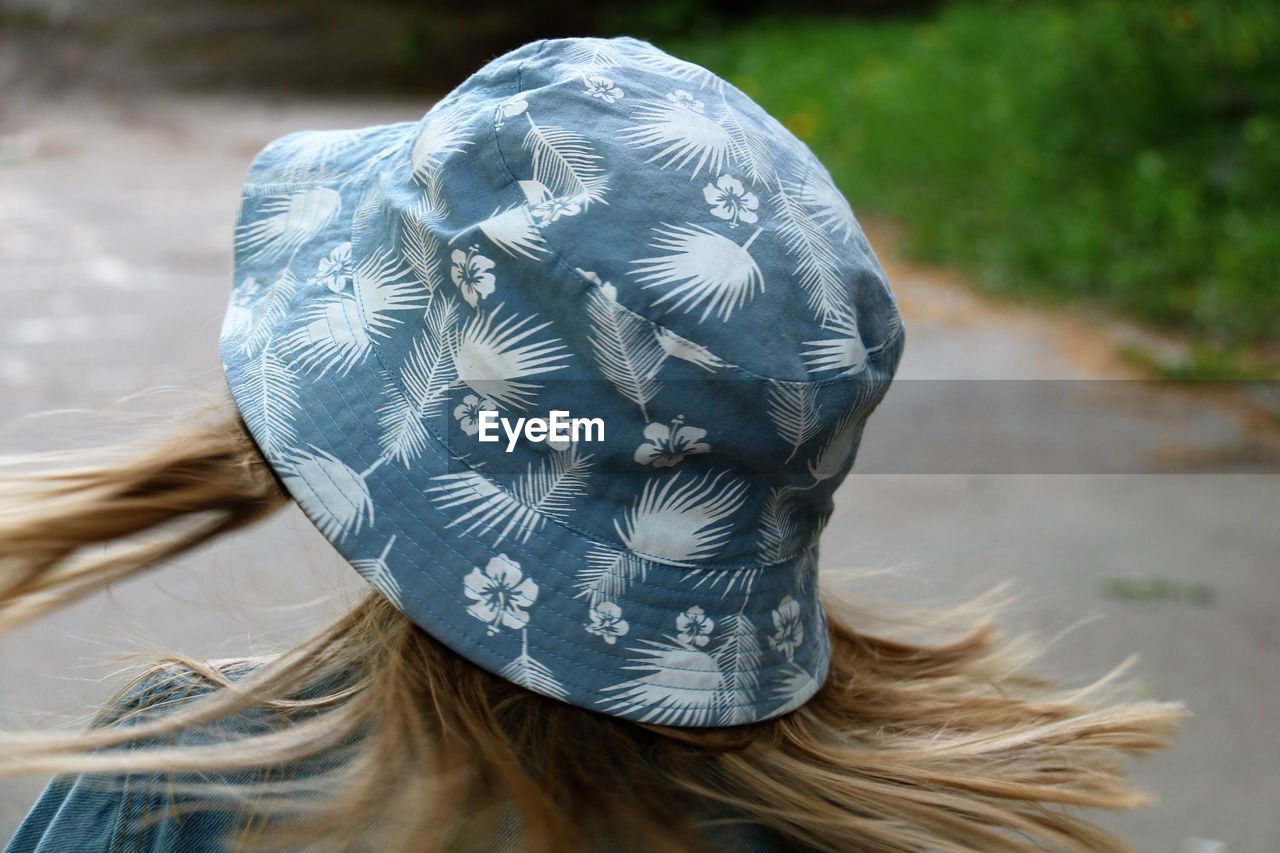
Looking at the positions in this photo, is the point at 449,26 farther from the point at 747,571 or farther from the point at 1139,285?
the point at 747,571

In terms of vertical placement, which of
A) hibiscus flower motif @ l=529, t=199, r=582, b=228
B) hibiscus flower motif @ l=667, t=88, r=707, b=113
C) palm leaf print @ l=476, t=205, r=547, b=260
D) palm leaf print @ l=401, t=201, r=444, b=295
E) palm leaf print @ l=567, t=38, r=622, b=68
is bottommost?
palm leaf print @ l=401, t=201, r=444, b=295

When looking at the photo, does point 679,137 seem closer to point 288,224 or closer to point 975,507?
point 288,224

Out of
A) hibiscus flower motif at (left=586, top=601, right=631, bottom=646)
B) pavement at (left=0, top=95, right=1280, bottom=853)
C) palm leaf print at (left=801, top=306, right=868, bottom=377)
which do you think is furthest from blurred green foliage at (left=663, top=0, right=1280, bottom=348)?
hibiscus flower motif at (left=586, top=601, right=631, bottom=646)

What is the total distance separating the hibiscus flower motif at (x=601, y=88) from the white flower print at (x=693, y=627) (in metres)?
0.39

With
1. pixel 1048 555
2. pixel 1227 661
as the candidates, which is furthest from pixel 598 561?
pixel 1048 555

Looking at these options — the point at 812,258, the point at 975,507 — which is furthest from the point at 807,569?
the point at 975,507

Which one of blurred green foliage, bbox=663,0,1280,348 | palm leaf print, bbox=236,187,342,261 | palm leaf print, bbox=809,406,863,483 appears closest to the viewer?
palm leaf print, bbox=809,406,863,483

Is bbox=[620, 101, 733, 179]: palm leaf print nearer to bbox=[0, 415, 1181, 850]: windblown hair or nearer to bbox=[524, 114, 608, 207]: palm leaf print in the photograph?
bbox=[524, 114, 608, 207]: palm leaf print

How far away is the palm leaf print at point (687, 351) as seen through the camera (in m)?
0.96

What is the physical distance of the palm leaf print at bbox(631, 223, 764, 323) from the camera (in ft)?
3.13

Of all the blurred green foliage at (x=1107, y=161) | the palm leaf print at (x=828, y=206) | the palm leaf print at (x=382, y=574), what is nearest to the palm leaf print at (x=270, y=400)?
the palm leaf print at (x=382, y=574)

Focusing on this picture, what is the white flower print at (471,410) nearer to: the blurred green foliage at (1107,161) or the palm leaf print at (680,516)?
the palm leaf print at (680,516)

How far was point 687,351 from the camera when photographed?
0.96 metres

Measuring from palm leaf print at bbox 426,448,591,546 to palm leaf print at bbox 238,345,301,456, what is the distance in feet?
0.44
